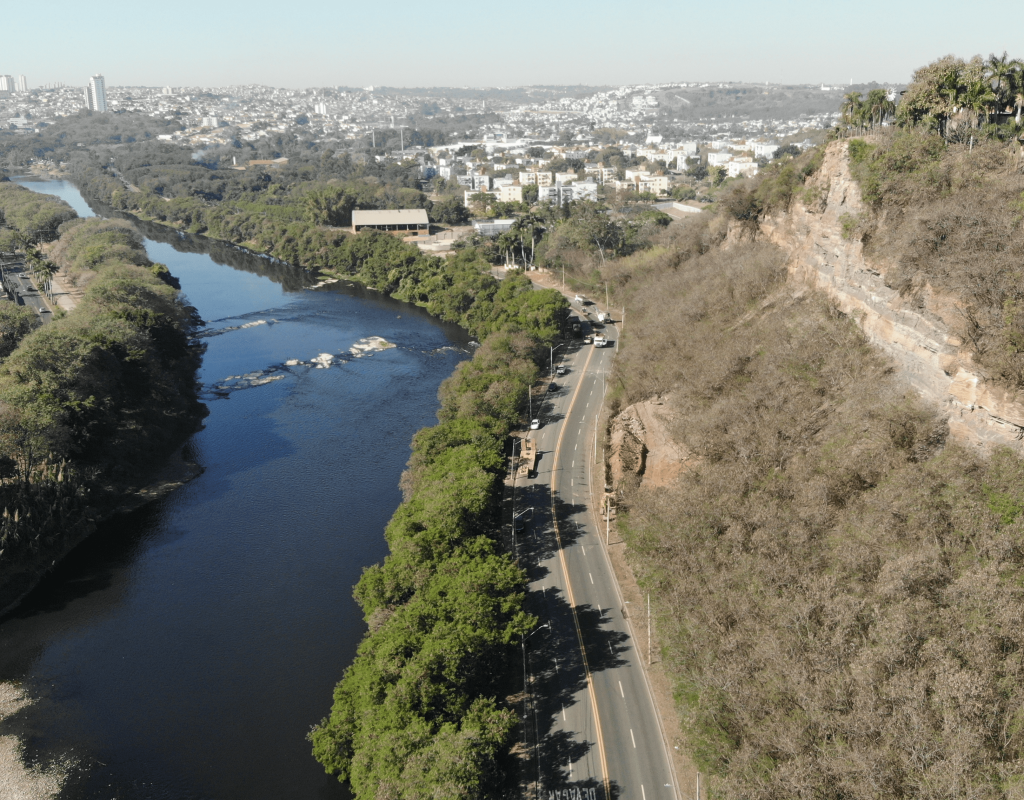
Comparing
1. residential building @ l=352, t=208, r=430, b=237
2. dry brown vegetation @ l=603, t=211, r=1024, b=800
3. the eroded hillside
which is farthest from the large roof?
dry brown vegetation @ l=603, t=211, r=1024, b=800

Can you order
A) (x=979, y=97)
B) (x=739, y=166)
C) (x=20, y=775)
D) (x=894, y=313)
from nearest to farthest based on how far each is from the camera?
1. (x=20, y=775)
2. (x=894, y=313)
3. (x=979, y=97)
4. (x=739, y=166)

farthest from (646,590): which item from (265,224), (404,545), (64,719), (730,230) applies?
(265,224)

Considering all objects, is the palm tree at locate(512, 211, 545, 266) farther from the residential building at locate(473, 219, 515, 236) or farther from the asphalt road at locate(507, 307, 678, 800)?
the asphalt road at locate(507, 307, 678, 800)

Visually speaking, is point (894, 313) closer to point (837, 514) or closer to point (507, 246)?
point (837, 514)

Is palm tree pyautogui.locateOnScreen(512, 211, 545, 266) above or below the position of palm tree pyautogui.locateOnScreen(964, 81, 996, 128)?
below

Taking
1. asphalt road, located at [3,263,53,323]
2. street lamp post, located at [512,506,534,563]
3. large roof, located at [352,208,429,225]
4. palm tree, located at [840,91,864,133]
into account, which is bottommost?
street lamp post, located at [512,506,534,563]

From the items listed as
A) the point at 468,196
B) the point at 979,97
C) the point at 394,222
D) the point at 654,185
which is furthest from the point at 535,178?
the point at 979,97
